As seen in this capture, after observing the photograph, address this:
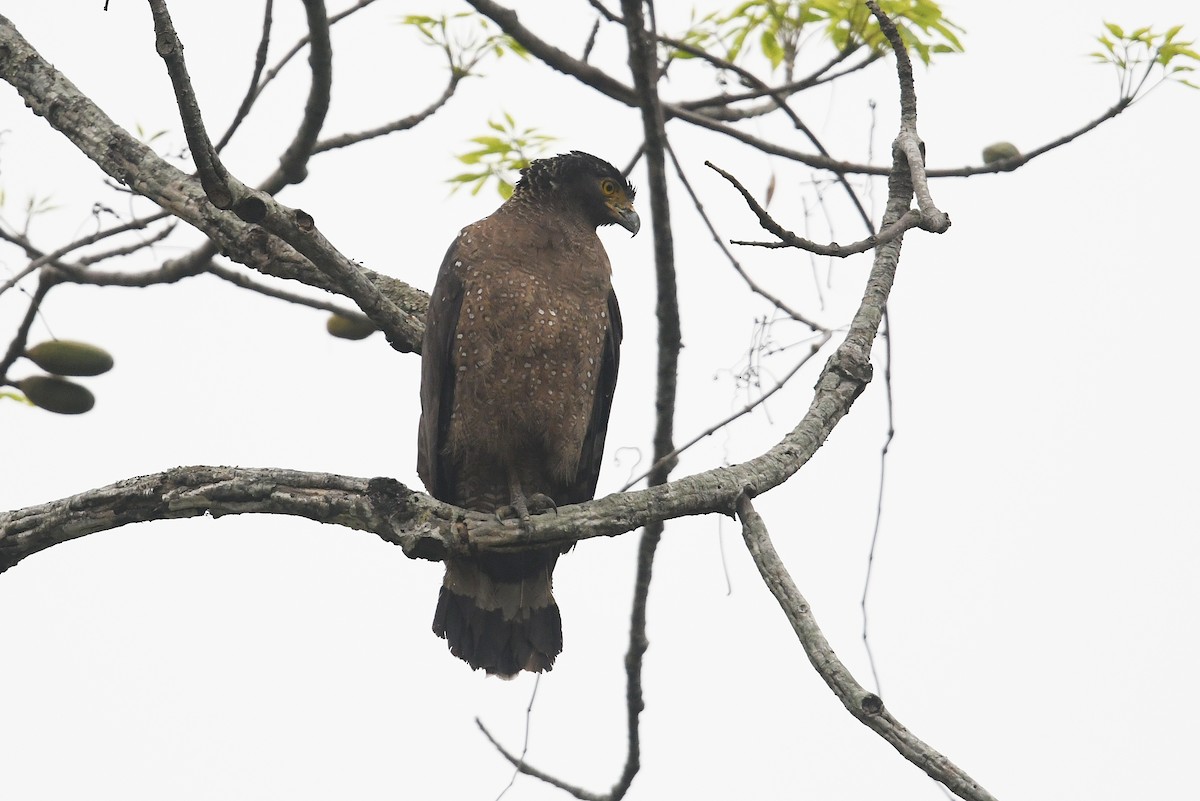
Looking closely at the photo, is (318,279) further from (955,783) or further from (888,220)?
(955,783)

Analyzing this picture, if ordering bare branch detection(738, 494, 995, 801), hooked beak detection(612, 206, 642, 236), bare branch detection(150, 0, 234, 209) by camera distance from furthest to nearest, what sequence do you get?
hooked beak detection(612, 206, 642, 236) < bare branch detection(150, 0, 234, 209) < bare branch detection(738, 494, 995, 801)

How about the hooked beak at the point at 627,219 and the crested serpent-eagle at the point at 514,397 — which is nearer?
the crested serpent-eagle at the point at 514,397

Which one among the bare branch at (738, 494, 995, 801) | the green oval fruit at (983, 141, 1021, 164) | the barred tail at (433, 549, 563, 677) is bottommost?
the bare branch at (738, 494, 995, 801)

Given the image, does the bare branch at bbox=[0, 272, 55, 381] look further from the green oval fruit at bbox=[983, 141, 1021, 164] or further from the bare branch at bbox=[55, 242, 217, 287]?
the green oval fruit at bbox=[983, 141, 1021, 164]

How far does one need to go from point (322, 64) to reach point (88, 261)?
4.18ft

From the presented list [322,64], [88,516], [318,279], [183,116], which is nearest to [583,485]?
[318,279]

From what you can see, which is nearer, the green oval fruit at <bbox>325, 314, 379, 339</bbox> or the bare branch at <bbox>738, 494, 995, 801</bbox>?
the bare branch at <bbox>738, 494, 995, 801</bbox>

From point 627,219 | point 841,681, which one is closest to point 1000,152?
point 627,219

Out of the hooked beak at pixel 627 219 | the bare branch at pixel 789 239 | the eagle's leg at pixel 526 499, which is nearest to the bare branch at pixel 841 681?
the bare branch at pixel 789 239

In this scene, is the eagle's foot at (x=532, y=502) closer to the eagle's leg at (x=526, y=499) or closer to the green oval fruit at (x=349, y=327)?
the eagle's leg at (x=526, y=499)

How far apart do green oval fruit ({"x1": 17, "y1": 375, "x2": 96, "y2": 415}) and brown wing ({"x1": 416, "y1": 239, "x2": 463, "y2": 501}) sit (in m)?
1.27

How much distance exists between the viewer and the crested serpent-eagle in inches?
186

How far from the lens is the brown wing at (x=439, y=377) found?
185 inches

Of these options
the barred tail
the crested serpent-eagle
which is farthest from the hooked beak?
the barred tail
